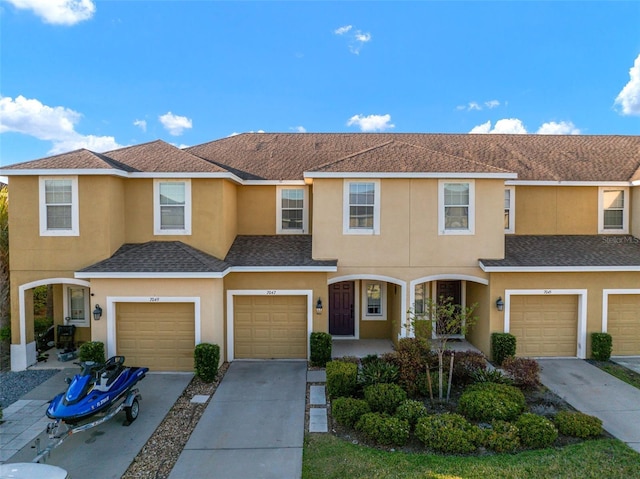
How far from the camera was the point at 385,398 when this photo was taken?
778 centimetres

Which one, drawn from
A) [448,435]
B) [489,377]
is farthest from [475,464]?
[489,377]

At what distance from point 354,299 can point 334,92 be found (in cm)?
1518

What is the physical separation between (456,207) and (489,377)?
526 centimetres

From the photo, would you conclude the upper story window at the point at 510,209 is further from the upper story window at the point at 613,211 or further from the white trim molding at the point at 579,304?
the upper story window at the point at 613,211

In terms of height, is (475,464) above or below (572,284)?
below

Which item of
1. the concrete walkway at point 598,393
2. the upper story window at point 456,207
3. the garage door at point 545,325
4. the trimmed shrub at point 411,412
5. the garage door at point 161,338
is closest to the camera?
the trimmed shrub at point 411,412

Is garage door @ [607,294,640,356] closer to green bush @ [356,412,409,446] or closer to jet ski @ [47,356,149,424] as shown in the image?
green bush @ [356,412,409,446]

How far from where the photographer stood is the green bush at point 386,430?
6688 millimetres

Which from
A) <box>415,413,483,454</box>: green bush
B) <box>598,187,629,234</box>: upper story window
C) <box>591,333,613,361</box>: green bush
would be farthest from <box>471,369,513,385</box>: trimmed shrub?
<box>598,187,629,234</box>: upper story window

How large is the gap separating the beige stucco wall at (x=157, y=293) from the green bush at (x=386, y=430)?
5.46 meters

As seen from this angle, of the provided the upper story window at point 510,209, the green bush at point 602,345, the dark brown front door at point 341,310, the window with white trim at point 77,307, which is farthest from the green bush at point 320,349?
the green bush at point 602,345

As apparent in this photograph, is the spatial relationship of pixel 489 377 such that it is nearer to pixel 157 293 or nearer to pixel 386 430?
pixel 386 430

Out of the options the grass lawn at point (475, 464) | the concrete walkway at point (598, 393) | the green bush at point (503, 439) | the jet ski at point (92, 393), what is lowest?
the concrete walkway at point (598, 393)

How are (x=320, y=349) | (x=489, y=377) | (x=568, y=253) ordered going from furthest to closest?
(x=568, y=253)
(x=320, y=349)
(x=489, y=377)
